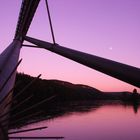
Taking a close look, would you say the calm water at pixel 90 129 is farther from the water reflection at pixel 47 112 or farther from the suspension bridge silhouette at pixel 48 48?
the suspension bridge silhouette at pixel 48 48

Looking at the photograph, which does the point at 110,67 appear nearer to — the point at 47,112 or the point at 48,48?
the point at 48,48

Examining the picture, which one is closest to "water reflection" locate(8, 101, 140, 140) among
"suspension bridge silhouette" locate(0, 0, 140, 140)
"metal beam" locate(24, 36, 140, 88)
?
"suspension bridge silhouette" locate(0, 0, 140, 140)

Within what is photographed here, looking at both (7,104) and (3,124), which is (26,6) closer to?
(7,104)

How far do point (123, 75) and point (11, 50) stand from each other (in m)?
1.64

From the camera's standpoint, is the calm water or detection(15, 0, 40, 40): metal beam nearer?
detection(15, 0, 40, 40): metal beam

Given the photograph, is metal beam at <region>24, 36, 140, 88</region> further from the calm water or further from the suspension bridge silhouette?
the calm water

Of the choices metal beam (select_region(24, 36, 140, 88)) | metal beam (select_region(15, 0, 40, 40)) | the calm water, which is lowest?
metal beam (select_region(24, 36, 140, 88))

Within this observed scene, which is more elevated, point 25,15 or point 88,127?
point 88,127

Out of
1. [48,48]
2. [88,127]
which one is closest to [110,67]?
[48,48]

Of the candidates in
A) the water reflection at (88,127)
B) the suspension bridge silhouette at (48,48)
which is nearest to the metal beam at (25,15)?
the suspension bridge silhouette at (48,48)

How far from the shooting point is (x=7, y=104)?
6.62ft

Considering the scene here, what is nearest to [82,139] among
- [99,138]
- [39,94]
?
[99,138]

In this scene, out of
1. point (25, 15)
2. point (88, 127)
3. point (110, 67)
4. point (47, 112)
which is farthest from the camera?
point (47, 112)

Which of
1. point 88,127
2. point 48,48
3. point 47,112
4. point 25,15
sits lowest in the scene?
point 48,48
